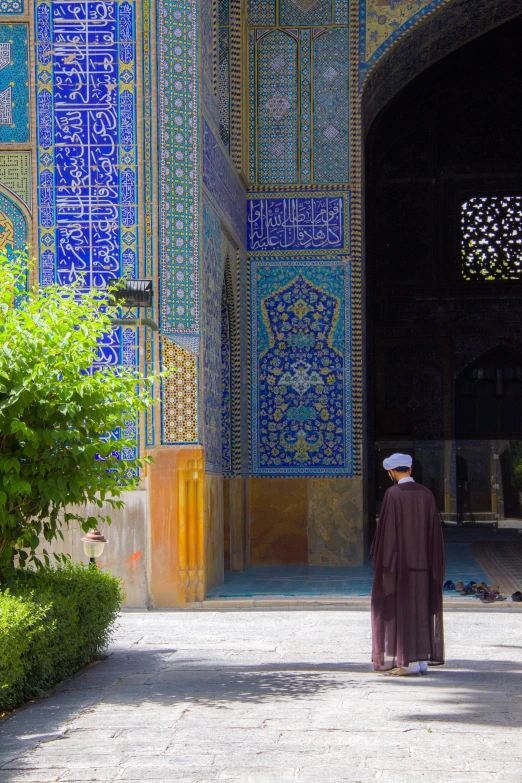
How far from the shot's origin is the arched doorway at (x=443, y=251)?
1997 centimetres

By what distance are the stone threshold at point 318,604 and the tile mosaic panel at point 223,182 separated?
12.1 feet

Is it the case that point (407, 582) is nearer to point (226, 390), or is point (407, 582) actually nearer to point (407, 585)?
point (407, 585)

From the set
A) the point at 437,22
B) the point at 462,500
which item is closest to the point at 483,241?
the point at 462,500

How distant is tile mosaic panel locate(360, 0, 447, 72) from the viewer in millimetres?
13914

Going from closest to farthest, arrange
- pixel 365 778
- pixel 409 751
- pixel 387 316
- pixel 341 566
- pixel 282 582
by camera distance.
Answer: pixel 365 778, pixel 409 751, pixel 282 582, pixel 341 566, pixel 387 316

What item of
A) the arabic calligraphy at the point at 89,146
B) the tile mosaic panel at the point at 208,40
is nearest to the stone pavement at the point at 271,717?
the arabic calligraphy at the point at 89,146

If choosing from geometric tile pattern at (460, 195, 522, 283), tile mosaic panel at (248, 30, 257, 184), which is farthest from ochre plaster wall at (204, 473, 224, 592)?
geometric tile pattern at (460, 195, 522, 283)

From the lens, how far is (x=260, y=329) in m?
13.8

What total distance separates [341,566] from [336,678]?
6.89 meters

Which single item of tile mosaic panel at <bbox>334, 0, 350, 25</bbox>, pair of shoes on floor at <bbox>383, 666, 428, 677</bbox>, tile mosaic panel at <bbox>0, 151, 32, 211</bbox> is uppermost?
tile mosaic panel at <bbox>334, 0, 350, 25</bbox>

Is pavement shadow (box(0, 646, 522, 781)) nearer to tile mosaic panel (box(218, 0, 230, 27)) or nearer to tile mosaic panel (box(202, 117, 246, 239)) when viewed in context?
tile mosaic panel (box(202, 117, 246, 239))

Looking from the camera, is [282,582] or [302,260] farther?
[302,260]

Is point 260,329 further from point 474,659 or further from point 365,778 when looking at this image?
point 365,778

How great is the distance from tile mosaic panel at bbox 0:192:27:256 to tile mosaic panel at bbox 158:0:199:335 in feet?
4.01
